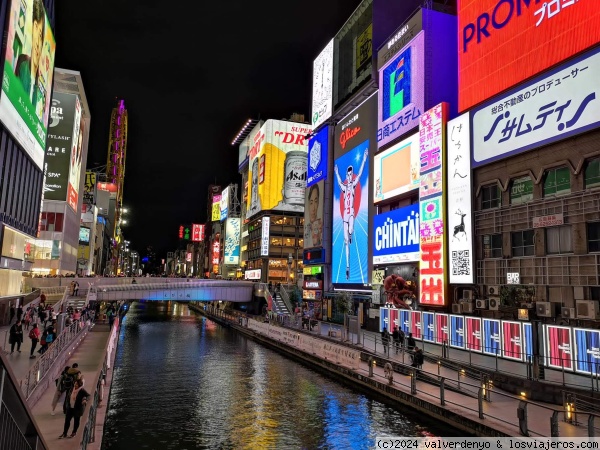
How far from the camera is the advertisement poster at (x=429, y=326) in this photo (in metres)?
34.9

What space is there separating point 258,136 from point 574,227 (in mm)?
100610

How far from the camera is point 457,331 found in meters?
31.8

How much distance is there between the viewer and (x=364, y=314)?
51438 millimetres

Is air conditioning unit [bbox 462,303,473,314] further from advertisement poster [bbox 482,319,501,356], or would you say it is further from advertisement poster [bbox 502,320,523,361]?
advertisement poster [bbox 502,320,523,361]

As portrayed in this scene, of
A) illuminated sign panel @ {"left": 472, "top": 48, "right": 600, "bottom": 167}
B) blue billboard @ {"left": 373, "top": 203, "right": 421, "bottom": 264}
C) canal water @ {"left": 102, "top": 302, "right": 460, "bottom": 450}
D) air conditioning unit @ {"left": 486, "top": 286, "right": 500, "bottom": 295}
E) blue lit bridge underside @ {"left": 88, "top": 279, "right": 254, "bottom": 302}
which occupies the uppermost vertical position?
illuminated sign panel @ {"left": 472, "top": 48, "right": 600, "bottom": 167}

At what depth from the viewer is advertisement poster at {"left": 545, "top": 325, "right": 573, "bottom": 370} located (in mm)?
23250

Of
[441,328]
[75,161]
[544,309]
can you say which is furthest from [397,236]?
[75,161]

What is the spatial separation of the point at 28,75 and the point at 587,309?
4408 centimetres

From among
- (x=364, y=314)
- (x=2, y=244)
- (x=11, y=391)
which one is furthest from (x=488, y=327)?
(x=2, y=244)

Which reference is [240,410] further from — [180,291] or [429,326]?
[180,291]

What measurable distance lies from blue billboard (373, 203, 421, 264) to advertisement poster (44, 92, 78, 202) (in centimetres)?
5221

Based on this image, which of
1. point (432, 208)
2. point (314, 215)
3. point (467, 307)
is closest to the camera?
point (467, 307)

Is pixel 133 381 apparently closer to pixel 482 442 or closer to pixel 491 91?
pixel 482 442

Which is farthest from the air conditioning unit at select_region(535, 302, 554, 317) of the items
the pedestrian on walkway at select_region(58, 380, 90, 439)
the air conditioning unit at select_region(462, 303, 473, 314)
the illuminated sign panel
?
the pedestrian on walkway at select_region(58, 380, 90, 439)
